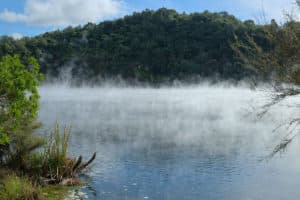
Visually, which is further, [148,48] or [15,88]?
[148,48]

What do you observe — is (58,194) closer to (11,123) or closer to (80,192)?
(80,192)

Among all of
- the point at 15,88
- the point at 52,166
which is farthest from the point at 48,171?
the point at 15,88

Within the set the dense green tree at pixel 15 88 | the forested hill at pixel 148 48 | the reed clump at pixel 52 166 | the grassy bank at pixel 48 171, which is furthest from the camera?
the forested hill at pixel 148 48

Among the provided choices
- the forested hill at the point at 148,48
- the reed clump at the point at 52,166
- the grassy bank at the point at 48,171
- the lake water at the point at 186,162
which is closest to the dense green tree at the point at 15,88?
the grassy bank at the point at 48,171

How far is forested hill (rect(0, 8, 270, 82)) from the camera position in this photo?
8462 cm

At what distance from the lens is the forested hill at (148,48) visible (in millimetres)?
84625

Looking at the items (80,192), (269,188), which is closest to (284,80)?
(269,188)

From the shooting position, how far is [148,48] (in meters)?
93.7

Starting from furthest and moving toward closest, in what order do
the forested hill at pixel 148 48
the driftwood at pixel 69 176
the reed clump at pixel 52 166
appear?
the forested hill at pixel 148 48
the reed clump at pixel 52 166
the driftwood at pixel 69 176

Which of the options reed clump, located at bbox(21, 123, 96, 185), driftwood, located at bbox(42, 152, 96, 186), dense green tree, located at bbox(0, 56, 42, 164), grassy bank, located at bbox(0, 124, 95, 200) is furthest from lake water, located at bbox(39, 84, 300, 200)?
dense green tree, located at bbox(0, 56, 42, 164)

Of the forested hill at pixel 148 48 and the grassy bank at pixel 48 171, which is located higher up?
the forested hill at pixel 148 48

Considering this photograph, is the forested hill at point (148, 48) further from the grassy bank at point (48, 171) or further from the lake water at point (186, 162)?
the grassy bank at point (48, 171)

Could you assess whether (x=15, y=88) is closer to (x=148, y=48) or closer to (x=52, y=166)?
(x=52, y=166)

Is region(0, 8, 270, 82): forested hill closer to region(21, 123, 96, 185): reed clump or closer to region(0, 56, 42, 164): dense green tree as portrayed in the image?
region(21, 123, 96, 185): reed clump
